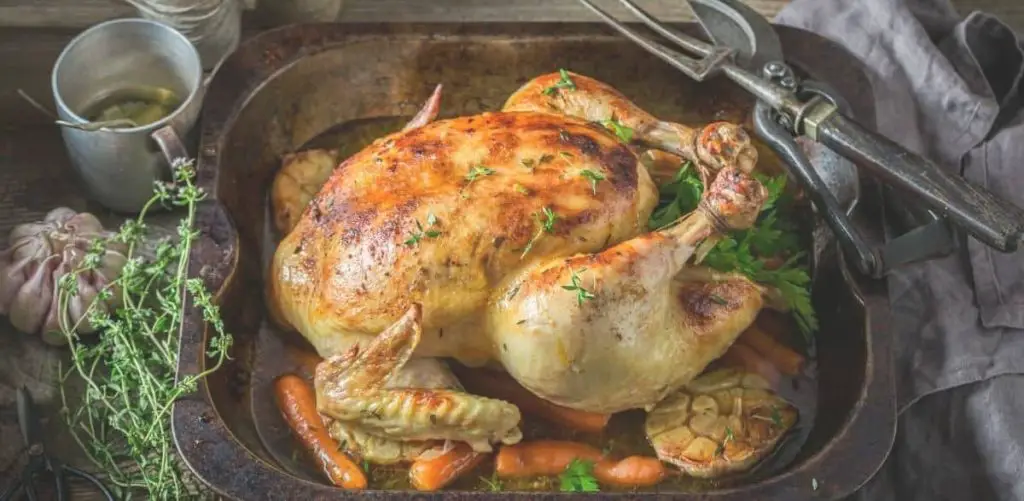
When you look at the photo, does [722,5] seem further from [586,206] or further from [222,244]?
[222,244]

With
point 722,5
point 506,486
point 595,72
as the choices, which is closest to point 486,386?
point 506,486

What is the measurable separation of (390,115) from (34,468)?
3.61ft

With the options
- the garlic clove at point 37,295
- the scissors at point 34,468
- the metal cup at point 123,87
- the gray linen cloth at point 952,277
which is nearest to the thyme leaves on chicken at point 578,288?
Answer: the gray linen cloth at point 952,277

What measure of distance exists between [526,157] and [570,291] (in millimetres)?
318

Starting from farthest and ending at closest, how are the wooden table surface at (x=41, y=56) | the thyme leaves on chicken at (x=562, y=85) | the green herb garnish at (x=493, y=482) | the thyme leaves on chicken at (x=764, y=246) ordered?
1. the wooden table surface at (x=41, y=56)
2. the thyme leaves on chicken at (x=562, y=85)
3. the thyme leaves on chicken at (x=764, y=246)
4. the green herb garnish at (x=493, y=482)

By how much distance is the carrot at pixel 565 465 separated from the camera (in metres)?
2.29

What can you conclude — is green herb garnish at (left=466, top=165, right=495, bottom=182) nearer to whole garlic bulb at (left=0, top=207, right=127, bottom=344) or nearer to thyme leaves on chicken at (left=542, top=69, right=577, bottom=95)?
thyme leaves on chicken at (left=542, top=69, right=577, bottom=95)

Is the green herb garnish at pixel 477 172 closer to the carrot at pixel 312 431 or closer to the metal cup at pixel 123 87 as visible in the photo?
the carrot at pixel 312 431

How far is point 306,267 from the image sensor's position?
7.38 feet

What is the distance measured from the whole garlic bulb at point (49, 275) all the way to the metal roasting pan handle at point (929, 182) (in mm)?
1540

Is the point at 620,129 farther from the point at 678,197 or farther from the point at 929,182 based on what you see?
the point at 929,182

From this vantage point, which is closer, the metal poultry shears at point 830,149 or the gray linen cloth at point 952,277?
the metal poultry shears at point 830,149

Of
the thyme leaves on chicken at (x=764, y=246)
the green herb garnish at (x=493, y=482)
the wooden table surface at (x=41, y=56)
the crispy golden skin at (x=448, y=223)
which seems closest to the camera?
the crispy golden skin at (x=448, y=223)

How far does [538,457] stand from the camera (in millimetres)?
2297
